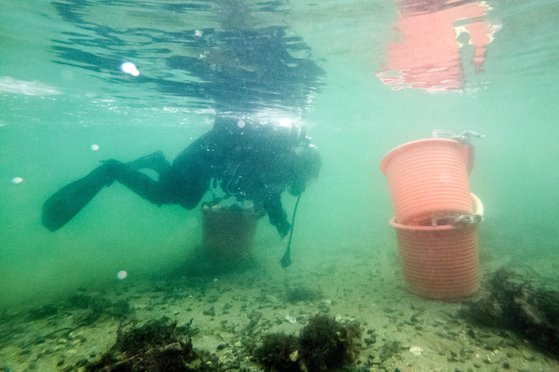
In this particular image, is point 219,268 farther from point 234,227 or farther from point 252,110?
point 252,110

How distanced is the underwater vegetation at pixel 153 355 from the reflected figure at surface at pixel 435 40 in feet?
31.8

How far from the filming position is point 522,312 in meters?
4.83

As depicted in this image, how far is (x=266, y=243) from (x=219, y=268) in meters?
6.97

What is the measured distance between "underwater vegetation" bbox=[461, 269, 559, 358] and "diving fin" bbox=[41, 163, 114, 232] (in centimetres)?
880

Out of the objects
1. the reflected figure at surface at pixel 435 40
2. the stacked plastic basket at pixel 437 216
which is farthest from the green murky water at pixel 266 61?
the stacked plastic basket at pixel 437 216

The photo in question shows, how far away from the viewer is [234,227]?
9422 mm

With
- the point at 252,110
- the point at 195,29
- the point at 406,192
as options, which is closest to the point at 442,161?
the point at 406,192

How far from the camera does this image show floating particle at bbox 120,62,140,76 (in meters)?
12.3

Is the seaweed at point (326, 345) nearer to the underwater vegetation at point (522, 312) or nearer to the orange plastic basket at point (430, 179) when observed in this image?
the underwater vegetation at point (522, 312)

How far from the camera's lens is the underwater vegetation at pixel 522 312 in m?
4.47

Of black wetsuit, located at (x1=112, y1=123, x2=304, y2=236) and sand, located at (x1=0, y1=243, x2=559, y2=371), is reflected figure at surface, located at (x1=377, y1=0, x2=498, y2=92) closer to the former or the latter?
black wetsuit, located at (x1=112, y1=123, x2=304, y2=236)

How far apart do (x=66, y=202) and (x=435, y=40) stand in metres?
13.0

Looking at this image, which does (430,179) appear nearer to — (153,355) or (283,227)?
(283,227)

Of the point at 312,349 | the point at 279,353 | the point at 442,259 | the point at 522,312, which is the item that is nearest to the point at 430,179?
the point at 442,259
